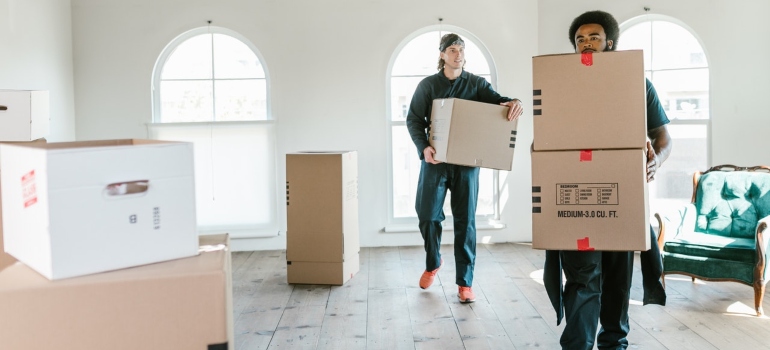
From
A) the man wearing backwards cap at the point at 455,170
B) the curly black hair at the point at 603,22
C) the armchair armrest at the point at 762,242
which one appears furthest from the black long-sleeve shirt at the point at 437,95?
the armchair armrest at the point at 762,242

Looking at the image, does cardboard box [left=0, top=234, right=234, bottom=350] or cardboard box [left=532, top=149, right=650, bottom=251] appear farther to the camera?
cardboard box [left=532, top=149, right=650, bottom=251]

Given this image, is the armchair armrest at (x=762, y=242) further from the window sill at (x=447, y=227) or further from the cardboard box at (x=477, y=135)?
the window sill at (x=447, y=227)

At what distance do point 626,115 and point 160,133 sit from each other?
4.39 metres

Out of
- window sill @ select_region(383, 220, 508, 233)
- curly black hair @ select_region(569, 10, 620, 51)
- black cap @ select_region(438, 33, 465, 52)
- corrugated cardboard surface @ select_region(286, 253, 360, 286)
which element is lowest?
corrugated cardboard surface @ select_region(286, 253, 360, 286)

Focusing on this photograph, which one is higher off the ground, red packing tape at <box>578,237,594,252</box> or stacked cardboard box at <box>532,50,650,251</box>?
stacked cardboard box at <box>532,50,650,251</box>

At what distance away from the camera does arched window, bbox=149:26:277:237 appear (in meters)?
5.92

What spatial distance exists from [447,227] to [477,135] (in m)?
2.55

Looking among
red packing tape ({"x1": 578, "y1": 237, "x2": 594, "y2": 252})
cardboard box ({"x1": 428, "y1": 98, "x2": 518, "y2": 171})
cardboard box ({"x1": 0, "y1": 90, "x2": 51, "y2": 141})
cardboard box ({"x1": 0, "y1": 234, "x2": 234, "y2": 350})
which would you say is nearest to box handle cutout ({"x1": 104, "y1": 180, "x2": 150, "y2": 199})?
cardboard box ({"x1": 0, "y1": 234, "x2": 234, "y2": 350})

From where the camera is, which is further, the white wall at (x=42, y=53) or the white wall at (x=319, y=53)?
the white wall at (x=319, y=53)

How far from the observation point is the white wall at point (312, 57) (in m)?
5.82

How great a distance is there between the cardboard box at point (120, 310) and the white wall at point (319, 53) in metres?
4.61

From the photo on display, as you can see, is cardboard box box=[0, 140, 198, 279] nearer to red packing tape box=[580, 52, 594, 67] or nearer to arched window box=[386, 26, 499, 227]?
red packing tape box=[580, 52, 594, 67]

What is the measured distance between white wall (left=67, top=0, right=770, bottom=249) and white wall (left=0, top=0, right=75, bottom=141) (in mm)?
157

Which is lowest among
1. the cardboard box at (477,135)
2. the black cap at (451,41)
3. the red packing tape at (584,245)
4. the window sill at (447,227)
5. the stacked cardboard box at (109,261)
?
the window sill at (447,227)
